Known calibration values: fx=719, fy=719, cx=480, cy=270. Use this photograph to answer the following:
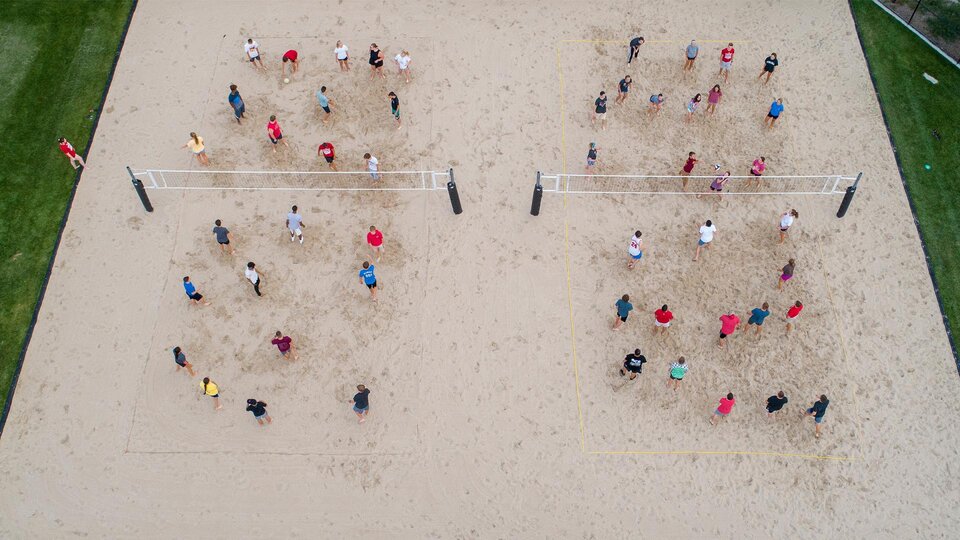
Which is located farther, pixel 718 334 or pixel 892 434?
pixel 718 334

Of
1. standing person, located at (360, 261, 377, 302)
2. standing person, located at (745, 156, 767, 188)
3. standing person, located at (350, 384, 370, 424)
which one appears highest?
standing person, located at (745, 156, 767, 188)

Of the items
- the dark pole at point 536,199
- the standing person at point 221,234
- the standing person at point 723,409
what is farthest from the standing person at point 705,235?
the standing person at point 221,234

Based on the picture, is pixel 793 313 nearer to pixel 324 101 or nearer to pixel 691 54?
pixel 691 54

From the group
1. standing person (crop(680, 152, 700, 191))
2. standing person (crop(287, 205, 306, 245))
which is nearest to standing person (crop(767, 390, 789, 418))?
standing person (crop(680, 152, 700, 191))

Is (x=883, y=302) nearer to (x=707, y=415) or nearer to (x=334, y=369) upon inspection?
(x=707, y=415)

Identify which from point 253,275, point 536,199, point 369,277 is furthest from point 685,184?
point 253,275

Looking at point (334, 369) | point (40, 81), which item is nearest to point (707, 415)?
point (334, 369)

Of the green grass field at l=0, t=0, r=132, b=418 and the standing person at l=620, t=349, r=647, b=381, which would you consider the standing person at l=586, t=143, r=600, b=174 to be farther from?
the green grass field at l=0, t=0, r=132, b=418
